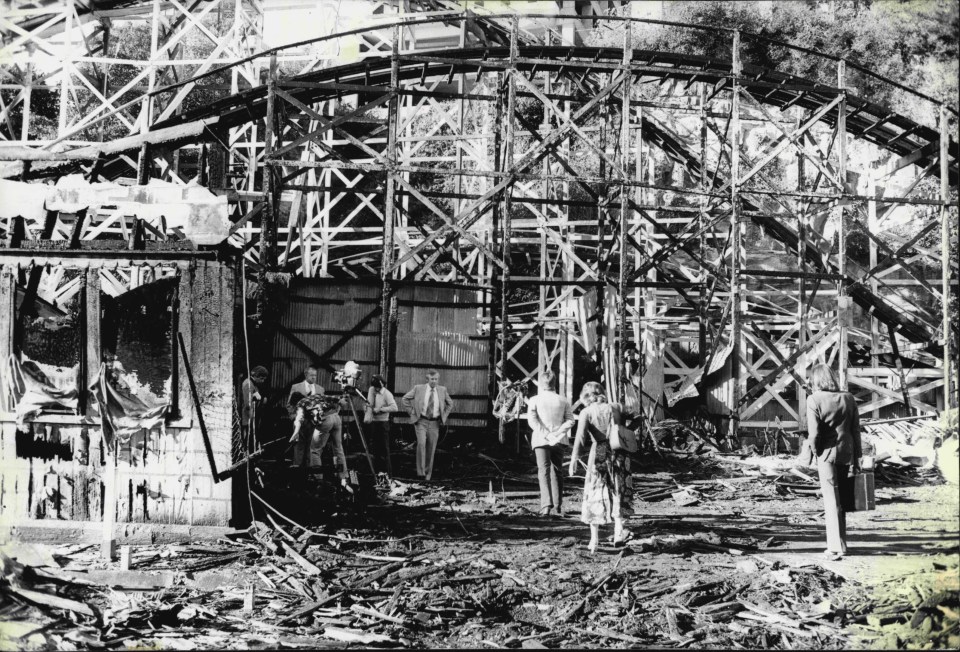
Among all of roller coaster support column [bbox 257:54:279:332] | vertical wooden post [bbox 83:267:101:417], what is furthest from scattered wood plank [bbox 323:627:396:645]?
roller coaster support column [bbox 257:54:279:332]

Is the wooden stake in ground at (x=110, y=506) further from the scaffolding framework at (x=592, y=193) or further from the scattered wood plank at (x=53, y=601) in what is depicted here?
the scaffolding framework at (x=592, y=193)

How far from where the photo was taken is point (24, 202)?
9.71 metres

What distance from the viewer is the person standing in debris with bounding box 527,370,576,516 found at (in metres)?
10.4

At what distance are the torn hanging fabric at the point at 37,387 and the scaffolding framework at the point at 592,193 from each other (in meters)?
4.45

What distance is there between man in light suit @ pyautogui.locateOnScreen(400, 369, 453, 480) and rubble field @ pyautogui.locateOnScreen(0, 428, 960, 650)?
66.0 inches

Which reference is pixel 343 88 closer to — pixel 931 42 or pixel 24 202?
pixel 24 202

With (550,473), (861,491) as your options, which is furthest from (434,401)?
(861,491)

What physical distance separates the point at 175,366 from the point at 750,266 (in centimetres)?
1564

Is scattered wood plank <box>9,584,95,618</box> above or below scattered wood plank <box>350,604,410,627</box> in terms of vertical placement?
above

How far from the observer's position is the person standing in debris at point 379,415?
42.7ft

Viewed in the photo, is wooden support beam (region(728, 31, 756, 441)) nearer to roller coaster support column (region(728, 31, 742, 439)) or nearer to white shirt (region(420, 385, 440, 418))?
roller coaster support column (region(728, 31, 742, 439))

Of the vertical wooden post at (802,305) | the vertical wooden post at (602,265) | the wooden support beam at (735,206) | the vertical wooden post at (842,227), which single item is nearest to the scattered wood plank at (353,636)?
the vertical wooden post at (602,265)

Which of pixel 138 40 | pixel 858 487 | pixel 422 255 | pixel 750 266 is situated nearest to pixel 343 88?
pixel 422 255

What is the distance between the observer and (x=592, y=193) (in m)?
16.6
